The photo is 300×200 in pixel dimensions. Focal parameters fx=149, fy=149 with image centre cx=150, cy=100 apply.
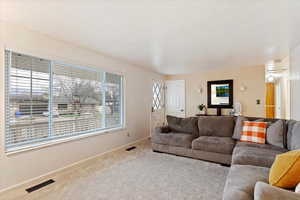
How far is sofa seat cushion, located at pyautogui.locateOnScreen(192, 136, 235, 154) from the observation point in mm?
2754

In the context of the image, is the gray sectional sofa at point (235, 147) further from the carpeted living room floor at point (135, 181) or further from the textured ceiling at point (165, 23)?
the textured ceiling at point (165, 23)

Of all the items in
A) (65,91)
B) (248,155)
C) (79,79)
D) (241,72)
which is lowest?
(248,155)

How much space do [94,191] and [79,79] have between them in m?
2.05

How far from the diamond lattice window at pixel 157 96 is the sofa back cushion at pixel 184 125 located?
160 cm

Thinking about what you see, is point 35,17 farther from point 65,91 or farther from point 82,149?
point 82,149

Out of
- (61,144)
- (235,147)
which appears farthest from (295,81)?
(61,144)

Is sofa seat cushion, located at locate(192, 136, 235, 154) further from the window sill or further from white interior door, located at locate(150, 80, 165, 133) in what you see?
white interior door, located at locate(150, 80, 165, 133)

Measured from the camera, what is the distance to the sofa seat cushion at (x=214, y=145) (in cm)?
275

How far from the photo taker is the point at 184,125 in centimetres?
365

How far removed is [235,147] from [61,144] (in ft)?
9.85

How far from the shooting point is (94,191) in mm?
1979

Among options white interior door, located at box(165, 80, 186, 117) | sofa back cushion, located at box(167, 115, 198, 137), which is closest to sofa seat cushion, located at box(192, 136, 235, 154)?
sofa back cushion, located at box(167, 115, 198, 137)

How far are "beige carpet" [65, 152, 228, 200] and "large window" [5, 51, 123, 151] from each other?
3.42 ft

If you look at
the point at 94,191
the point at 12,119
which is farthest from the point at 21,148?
the point at 94,191
